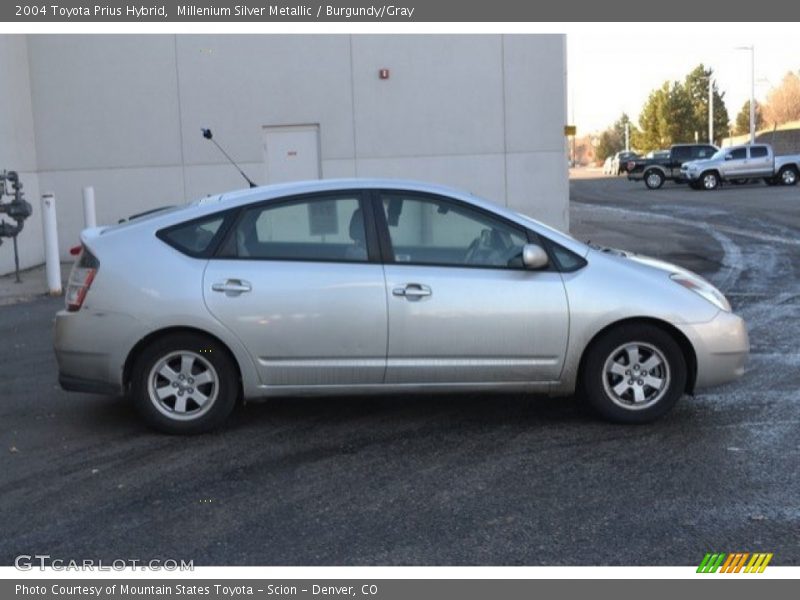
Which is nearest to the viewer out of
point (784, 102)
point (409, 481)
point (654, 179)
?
point (409, 481)

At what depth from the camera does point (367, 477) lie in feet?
17.6

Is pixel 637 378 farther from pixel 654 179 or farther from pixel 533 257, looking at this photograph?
pixel 654 179

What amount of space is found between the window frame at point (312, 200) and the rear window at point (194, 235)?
8cm

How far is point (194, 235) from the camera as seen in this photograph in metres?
6.17

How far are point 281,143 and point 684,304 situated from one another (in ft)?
41.0

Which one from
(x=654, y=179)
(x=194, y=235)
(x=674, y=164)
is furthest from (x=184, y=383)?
(x=674, y=164)

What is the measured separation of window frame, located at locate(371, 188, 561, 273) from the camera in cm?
612

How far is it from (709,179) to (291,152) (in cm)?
2583

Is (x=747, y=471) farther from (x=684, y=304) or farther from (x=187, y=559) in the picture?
(x=187, y=559)

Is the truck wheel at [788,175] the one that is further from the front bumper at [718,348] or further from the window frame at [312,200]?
the window frame at [312,200]

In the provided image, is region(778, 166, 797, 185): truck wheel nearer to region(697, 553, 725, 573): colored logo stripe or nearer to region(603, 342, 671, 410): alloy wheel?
region(603, 342, 671, 410): alloy wheel

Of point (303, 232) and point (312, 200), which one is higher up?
point (312, 200)

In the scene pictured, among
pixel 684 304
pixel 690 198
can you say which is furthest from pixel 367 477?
pixel 690 198

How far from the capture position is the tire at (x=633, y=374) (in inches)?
241
